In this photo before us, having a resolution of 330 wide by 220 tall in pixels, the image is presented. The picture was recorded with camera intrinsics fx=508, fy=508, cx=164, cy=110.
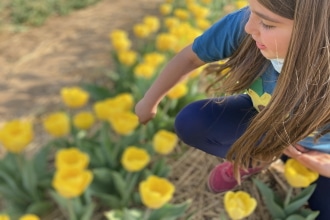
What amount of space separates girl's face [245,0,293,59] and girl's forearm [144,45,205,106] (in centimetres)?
31

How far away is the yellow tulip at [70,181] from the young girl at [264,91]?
0.31 metres

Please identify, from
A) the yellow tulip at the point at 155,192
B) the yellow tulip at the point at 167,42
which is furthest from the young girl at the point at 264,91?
the yellow tulip at the point at 167,42

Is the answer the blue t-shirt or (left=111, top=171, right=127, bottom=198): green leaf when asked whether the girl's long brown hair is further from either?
(left=111, top=171, right=127, bottom=198): green leaf

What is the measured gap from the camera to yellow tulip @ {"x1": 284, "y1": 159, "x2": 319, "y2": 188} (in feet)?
4.45

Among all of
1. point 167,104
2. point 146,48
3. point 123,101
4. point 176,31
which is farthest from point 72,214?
point 146,48

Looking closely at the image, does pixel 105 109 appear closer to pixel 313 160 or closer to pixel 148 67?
pixel 148 67

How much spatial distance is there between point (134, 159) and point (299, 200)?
49 centimetres

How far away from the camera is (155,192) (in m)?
1.28

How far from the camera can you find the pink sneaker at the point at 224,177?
161 cm

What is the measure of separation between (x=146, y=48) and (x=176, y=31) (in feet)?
0.94

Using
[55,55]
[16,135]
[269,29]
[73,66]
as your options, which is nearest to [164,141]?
[16,135]

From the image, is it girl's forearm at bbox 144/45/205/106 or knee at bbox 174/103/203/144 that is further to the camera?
knee at bbox 174/103/203/144

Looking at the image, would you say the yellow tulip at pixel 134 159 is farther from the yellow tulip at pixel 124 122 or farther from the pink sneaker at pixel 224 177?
the pink sneaker at pixel 224 177

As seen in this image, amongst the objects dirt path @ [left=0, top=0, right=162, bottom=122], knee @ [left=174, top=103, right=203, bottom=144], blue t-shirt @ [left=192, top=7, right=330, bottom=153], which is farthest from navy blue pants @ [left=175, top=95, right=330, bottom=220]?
dirt path @ [left=0, top=0, right=162, bottom=122]
